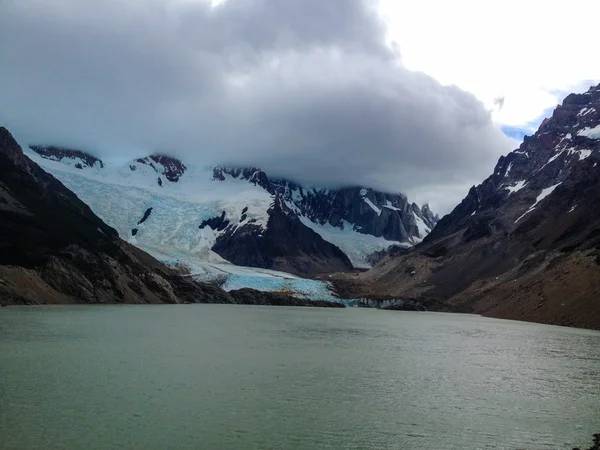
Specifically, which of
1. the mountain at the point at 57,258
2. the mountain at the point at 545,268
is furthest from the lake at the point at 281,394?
the mountain at the point at 57,258

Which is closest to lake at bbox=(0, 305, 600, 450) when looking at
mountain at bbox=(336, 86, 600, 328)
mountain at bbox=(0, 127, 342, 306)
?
mountain at bbox=(336, 86, 600, 328)

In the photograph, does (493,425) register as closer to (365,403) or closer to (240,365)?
(365,403)

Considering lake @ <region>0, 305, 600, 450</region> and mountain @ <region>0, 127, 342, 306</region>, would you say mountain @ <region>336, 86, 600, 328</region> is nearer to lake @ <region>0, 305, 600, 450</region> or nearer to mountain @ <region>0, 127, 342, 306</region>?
lake @ <region>0, 305, 600, 450</region>

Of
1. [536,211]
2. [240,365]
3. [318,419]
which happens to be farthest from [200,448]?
[536,211]

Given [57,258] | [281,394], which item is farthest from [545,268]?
[281,394]

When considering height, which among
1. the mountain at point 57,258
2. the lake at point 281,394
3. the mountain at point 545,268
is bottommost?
the lake at point 281,394

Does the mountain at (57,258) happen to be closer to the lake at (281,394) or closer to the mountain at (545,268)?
the lake at (281,394)
